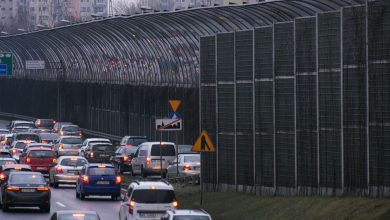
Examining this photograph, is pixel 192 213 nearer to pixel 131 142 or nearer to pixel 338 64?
pixel 338 64

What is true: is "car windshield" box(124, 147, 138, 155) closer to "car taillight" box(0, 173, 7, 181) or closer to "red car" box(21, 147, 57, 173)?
"red car" box(21, 147, 57, 173)

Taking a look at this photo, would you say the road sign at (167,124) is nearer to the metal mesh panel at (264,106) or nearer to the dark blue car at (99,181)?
the dark blue car at (99,181)

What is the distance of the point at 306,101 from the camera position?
35.4 meters

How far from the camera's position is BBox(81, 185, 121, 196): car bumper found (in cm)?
4678

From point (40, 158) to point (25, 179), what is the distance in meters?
19.4

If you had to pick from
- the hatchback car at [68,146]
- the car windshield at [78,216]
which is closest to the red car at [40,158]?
the hatchback car at [68,146]

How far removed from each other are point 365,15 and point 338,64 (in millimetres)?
2206

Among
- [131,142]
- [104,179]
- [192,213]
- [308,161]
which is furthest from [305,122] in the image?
[131,142]

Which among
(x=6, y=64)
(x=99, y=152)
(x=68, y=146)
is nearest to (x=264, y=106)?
(x=99, y=152)

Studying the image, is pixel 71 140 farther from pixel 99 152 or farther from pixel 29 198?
pixel 29 198

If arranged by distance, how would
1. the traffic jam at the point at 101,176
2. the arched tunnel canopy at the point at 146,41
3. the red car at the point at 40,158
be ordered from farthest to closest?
the red car at the point at 40,158 < the arched tunnel canopy at the point at 146,41 < the traffic jam at the point at 101,176

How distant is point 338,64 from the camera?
33.2 m

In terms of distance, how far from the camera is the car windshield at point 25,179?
4128 cm

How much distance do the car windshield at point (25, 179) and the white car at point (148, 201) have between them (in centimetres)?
834
